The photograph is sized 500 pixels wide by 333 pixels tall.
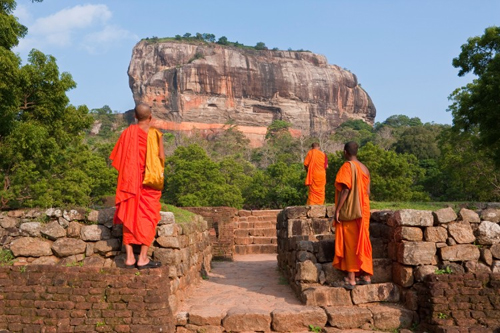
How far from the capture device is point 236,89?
78.4m

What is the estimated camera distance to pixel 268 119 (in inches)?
3209

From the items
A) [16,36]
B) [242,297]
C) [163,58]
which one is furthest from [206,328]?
[163,58]

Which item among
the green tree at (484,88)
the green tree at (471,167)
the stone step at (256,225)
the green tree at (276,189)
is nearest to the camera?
the green tree at (484,88)

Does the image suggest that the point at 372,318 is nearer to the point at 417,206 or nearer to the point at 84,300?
the point at 417,206

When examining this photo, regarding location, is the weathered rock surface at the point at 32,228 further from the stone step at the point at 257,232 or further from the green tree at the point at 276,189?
the green tree at the point at 276,189

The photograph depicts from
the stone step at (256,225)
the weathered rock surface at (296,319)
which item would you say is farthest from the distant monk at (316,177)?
the stone step at (256,225)

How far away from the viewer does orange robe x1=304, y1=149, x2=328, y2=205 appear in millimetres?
9898

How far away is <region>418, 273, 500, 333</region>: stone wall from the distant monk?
474cm

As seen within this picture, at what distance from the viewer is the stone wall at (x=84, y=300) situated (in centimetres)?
493

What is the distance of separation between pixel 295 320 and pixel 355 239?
51.4 inches

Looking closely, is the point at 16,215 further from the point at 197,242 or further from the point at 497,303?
the point at 497,303

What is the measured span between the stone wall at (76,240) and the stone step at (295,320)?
43 centimetres

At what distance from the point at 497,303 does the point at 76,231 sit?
532 cm

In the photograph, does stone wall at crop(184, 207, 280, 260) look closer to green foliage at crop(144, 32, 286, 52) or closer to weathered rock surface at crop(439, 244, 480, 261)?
weathered rock surface at crop(439, 244, 480, 261)
